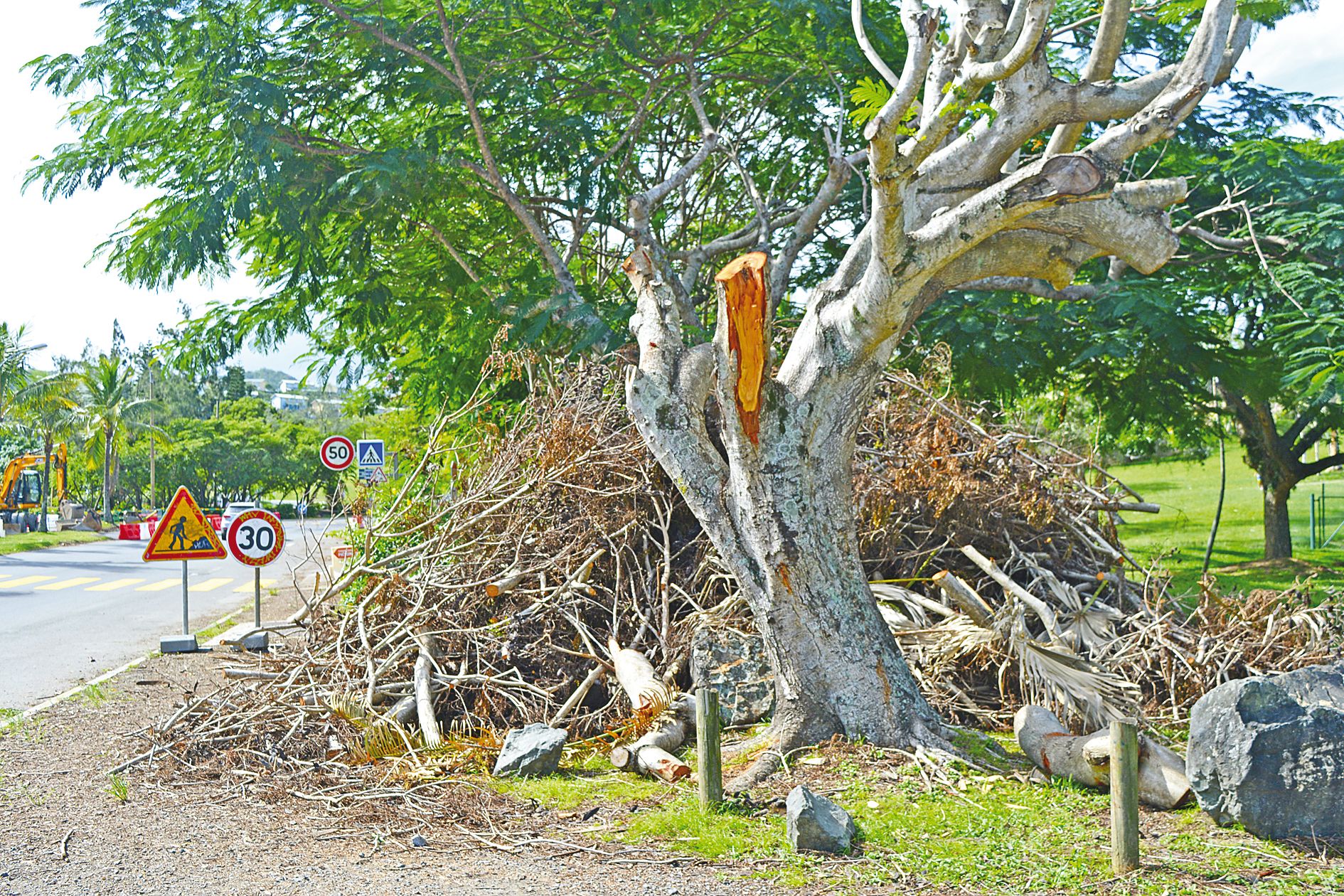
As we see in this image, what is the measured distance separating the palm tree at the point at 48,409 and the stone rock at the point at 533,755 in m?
44.4

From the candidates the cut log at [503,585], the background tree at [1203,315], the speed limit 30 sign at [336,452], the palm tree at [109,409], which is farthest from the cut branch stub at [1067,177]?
the palm tree at [109,409]

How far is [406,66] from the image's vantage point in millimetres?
11695

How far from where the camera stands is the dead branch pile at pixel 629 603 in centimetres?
790

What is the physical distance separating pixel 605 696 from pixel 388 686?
1635 mm

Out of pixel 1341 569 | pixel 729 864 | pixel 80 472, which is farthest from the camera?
pixel 80 472

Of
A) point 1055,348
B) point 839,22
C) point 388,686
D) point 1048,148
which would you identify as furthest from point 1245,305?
point 388,686

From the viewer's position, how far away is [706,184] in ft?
51.8

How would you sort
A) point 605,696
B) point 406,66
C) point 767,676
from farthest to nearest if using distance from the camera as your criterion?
point 406,66 < point 605,696 < point 767,676

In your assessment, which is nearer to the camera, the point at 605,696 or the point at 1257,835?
the point at 1257,835

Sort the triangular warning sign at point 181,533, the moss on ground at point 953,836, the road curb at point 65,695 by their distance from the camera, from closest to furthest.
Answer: the moss on ground at point 953,836 → the road curb at point 65,695 → the triangular warning sign at point 181,533

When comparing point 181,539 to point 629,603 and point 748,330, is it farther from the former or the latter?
point 748,330

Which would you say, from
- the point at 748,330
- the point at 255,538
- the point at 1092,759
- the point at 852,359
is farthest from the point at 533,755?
the point at 255,538

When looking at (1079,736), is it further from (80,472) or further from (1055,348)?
(80,472)

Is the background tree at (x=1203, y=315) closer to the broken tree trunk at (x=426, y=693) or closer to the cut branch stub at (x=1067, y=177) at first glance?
the cut branch stub at (x=1067, y=177)
